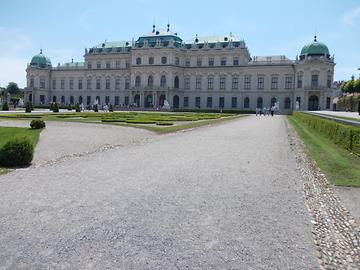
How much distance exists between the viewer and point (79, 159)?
460 inches

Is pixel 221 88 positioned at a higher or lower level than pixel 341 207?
higher

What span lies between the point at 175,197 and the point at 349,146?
9.23 meters

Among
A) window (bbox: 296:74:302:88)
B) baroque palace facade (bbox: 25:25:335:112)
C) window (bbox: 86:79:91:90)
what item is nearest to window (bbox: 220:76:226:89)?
baroque palace facade (bbox: 25:25:335:112)

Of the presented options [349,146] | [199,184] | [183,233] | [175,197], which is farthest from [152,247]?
[349,146]

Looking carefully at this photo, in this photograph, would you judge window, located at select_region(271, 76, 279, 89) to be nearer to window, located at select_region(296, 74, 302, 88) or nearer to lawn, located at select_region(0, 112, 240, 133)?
window, located at select_region(296, 74, 302, 88)

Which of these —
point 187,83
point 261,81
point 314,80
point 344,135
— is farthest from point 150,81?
point 344,135

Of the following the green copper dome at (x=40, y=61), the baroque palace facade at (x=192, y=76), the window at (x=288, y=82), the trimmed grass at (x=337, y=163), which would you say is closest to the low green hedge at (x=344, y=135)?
the trimmed grass at (x=337, y=163)

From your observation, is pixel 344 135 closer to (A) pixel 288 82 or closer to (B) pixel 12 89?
(A) pixel 288 82

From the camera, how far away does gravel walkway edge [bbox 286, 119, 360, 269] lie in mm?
4621

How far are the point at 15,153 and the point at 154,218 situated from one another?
6.11 m

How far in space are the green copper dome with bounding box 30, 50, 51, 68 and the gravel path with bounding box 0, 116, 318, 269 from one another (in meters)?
100

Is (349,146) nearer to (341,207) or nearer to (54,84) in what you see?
(341,207)

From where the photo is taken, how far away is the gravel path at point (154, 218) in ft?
14.6

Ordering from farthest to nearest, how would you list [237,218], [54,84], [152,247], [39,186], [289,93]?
[54,84]
[289,93]
[39,186]
[237,218]
[152,247]
